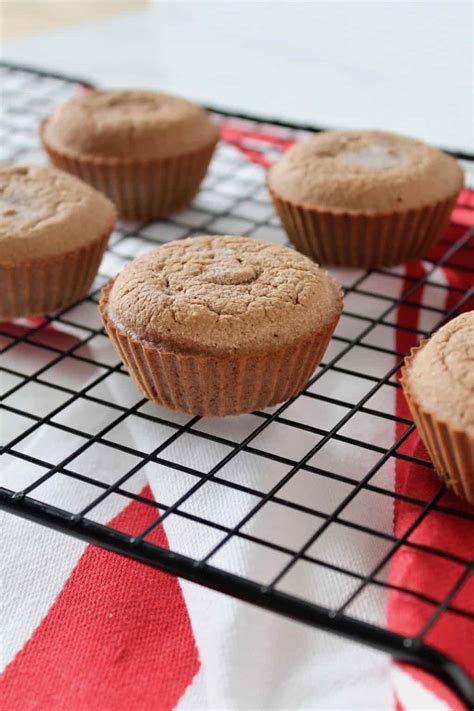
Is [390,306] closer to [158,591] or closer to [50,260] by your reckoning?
[50,260]

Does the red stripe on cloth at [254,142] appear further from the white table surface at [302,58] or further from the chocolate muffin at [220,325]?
the chocolate muffin at [220,325]

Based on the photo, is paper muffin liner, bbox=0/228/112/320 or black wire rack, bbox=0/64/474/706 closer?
black wire rack, bbox=0/64/474/706

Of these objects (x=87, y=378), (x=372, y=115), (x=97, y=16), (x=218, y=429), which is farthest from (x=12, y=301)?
(x=97, y=16)

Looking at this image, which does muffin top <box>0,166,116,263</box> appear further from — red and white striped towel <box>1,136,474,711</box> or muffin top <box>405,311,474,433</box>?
muffin top <box>405,311,474,433</box>

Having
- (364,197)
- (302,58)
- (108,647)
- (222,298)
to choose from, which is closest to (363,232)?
(364,197)

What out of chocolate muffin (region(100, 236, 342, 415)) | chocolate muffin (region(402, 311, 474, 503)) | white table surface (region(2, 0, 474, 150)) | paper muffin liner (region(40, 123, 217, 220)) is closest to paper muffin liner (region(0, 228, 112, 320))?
chocolate muffin (region(100, 236, 342, 415))

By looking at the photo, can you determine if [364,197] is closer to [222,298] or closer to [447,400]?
[222,298]

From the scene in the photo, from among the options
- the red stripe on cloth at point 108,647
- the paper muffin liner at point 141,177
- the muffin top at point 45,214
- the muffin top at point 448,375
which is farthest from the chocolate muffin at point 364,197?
the red stripe on cloth at point 108,647
